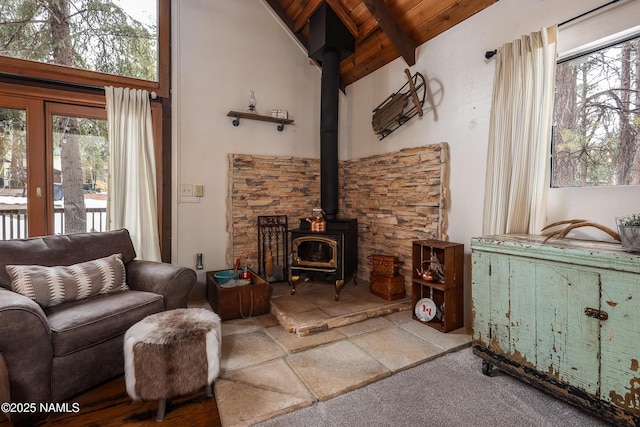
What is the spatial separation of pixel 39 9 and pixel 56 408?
10.8ft

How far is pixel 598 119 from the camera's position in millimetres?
1986

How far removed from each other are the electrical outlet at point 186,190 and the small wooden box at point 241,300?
1.03 metres

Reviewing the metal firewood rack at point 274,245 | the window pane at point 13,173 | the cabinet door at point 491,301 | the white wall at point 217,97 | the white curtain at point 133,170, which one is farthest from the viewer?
the metal firewood rack at point 274,245

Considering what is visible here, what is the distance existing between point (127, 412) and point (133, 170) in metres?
2.15

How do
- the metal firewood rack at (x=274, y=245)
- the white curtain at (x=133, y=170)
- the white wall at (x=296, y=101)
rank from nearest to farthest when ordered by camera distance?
the white wall at (x=296, y=101), the white curtain at (x=133, y=170), the metal firewood rack at (x=274, y=245)

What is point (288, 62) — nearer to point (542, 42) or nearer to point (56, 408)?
point (542, 42)

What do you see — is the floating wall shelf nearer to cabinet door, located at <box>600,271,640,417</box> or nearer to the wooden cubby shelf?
the wooden cubby shelf

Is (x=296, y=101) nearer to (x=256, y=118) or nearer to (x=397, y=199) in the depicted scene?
(x=256, y=118)

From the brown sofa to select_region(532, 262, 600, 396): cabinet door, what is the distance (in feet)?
7.52

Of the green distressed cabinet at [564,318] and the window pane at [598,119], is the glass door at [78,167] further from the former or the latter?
the window pane at [598,119]

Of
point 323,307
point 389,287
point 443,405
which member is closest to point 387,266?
point 389,287

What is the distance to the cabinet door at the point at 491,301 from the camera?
71.5 inches

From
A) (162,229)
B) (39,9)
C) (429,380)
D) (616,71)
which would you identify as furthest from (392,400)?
(39,9)

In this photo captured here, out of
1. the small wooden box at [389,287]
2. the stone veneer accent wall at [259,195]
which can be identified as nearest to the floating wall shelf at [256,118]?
the stone veneer accent wall at [259,195]
